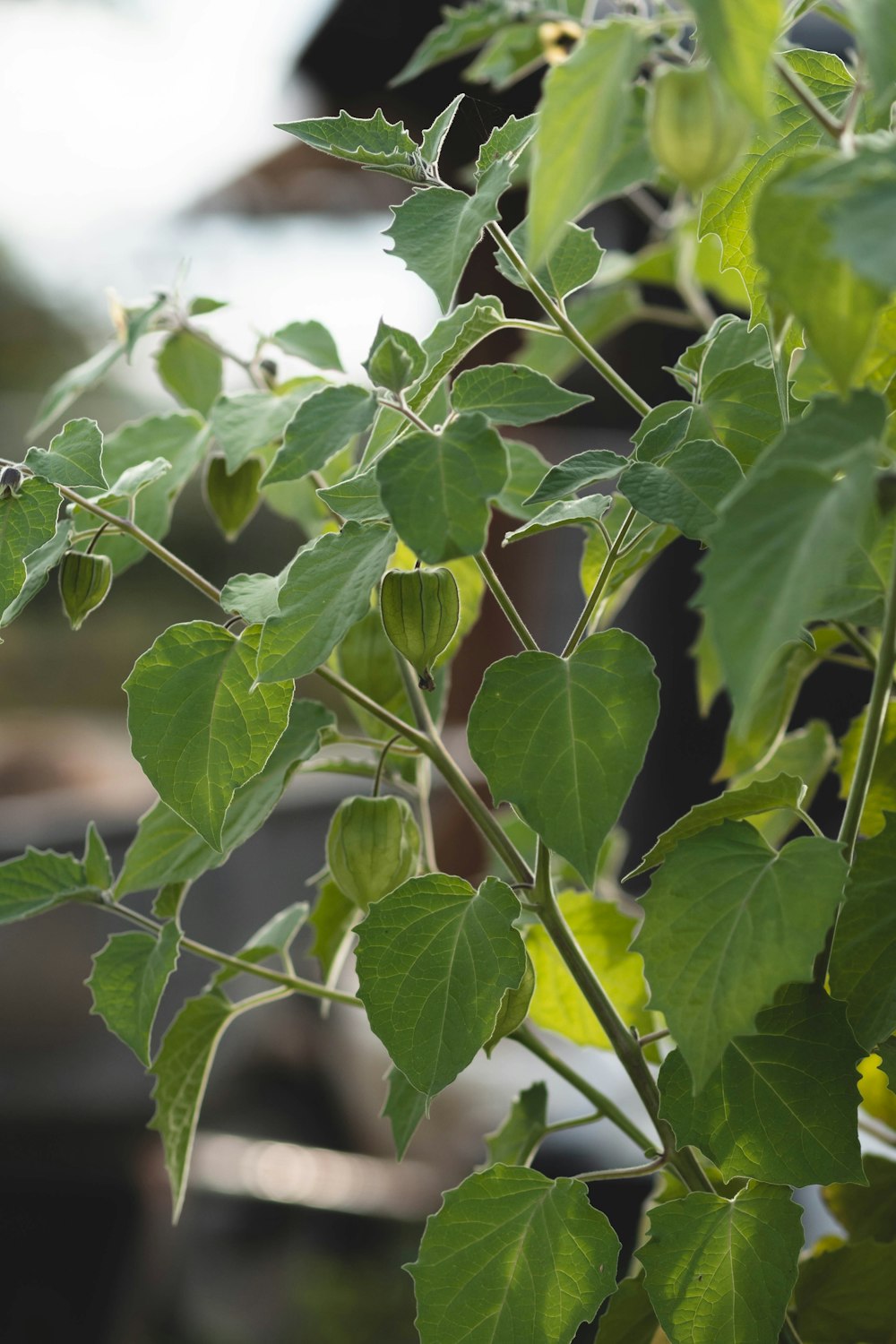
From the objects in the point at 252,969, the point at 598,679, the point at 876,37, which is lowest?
the point at 252,969

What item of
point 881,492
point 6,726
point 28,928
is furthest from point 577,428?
point 6,726

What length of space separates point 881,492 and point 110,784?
1.99 metres

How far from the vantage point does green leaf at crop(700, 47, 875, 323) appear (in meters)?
0.22

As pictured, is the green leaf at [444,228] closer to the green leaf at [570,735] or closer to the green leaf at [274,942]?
the green leaf at [570,735]

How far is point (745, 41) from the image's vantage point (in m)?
0.13

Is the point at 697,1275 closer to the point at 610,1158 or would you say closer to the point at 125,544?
the point at 125,544

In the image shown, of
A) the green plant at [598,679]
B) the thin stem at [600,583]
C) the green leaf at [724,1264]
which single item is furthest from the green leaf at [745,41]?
→ the green leaf at [724,1264]

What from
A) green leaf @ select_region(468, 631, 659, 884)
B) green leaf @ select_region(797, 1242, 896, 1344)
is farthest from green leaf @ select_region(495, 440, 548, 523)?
green leaf @ select_region(797, 1242, 896, 1344)

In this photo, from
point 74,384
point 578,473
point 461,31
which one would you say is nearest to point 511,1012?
point 578,473

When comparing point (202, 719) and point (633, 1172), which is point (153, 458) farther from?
point (633, 1172)

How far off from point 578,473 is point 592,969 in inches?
7.2

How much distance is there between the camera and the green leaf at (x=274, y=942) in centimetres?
32

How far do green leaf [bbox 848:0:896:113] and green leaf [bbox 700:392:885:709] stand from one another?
0.04 m

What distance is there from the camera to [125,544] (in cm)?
32
